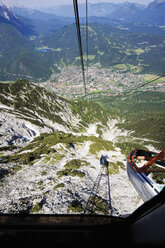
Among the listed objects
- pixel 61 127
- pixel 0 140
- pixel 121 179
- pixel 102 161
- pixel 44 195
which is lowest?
pixel 44 195

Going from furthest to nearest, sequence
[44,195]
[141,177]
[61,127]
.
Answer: [61,127] → [44,195] → [141,177]

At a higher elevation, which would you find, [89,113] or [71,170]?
[89,113]

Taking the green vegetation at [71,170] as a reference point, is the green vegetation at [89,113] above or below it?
above

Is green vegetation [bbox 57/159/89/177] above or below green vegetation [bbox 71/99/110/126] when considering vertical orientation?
below

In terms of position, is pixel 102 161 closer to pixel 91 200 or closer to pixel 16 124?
pixel 91 200

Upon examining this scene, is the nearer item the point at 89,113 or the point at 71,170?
the point at 71,170

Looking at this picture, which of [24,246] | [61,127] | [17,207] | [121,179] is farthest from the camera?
[61,127]

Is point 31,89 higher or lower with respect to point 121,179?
higher

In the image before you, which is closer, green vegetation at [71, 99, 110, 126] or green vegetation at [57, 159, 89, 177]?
green vegetation at [57, 159, 89, 177]

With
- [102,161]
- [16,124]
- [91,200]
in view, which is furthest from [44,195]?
[16,124]

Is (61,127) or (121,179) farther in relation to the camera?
(61,127)

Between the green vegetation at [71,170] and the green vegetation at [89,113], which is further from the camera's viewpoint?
the green vegetation at [89,113]
